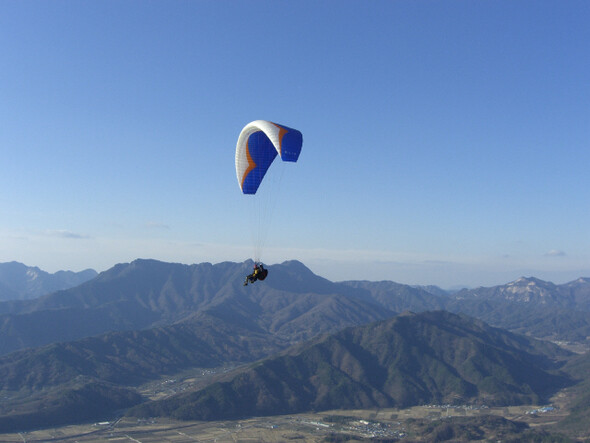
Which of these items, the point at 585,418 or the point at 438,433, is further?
the point at 585,418

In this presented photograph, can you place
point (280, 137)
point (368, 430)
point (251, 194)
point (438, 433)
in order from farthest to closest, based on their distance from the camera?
point (368, 430) < point (438, 433) < point (251, 194) < point (280, 137)

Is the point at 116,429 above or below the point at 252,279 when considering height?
below

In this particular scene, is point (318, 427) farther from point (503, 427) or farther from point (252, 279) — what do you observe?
point (252, 279)

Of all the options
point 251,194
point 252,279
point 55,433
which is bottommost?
point 55,433

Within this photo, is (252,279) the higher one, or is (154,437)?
(252,279)

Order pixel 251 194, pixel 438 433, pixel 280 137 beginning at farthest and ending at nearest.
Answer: pixel 438 433
pixel 251 194
pixel 280 137

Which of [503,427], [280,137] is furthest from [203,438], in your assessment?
[280,137]

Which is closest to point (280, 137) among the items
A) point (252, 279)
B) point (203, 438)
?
point (252, 279)

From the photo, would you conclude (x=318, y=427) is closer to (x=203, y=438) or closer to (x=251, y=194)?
(x=203, y=438)

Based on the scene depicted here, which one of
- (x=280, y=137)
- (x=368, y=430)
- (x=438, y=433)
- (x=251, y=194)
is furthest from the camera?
(x=368, y=430)
